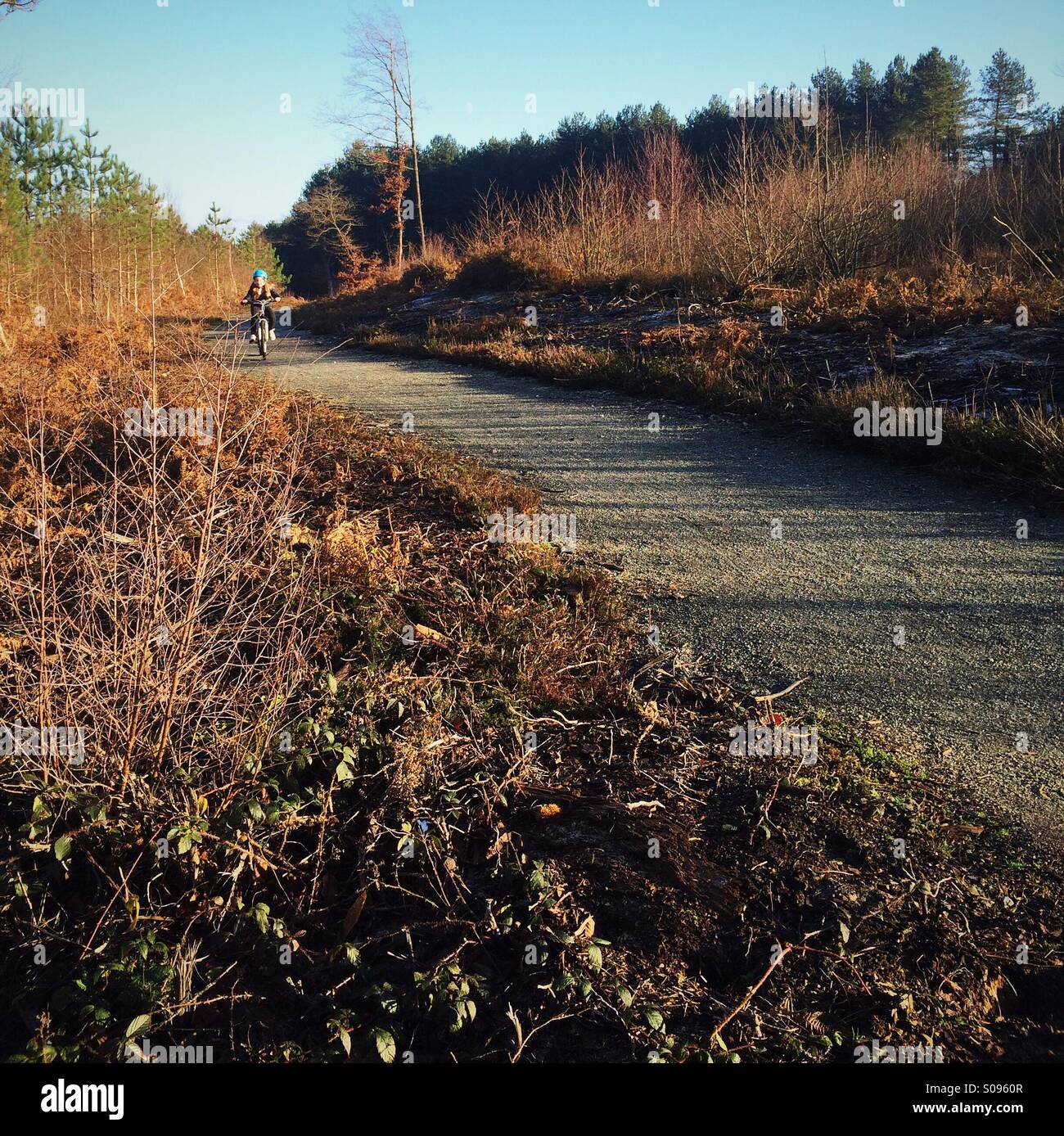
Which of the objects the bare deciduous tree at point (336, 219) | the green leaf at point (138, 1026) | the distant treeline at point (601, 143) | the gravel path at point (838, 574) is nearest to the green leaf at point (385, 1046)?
the green leaf at point (138, 1026)

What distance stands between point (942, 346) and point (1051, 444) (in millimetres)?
3522

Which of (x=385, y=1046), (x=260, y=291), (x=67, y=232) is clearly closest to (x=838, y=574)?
(x=385, y=1046)

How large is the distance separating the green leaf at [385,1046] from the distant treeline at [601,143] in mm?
18064

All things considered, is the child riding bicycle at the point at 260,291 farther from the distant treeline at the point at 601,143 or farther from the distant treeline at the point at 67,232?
the distant treeline at the point at 601,143

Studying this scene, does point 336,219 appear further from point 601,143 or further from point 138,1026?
point 138,1026

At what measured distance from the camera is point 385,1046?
7.66ft

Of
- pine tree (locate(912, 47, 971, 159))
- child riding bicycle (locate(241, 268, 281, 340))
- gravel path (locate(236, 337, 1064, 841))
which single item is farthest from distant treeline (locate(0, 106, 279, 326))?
pine tree (locate(912, 47, 971, 159))

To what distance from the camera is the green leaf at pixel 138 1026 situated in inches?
94.8

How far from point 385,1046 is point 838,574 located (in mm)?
3549

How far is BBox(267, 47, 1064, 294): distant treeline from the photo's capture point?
3088 centimetres

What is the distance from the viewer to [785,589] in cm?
472

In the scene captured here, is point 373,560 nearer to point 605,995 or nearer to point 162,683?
point 162,683

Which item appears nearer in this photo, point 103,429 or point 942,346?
point 103,429
